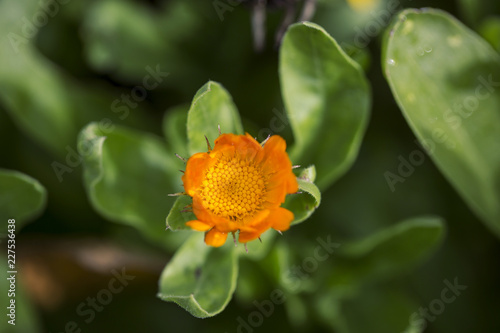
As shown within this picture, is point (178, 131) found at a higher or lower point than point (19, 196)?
higher

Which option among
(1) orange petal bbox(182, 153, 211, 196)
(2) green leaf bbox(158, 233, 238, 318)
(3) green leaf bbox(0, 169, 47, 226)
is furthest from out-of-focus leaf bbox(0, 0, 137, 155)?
(1) orange petal bbox(182, 153, 211, 196)

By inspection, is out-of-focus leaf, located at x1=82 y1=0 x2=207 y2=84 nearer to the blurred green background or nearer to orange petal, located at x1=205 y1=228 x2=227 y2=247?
the blurred green background

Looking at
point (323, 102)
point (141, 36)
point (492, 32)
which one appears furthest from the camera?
point (141, 36)

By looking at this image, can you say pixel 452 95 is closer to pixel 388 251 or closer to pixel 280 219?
pixel 388 251

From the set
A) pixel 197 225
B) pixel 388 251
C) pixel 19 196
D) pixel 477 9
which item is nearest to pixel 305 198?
pixel 197 225

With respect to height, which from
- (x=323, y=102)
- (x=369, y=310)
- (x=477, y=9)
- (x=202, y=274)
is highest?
(x=477, y=9)

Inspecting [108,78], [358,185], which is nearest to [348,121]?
[358,185]

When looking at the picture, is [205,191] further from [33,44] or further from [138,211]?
[33,44]

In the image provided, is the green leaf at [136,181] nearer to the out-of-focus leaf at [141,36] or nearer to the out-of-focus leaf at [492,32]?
the out-of-focus leaf at [141,36]
